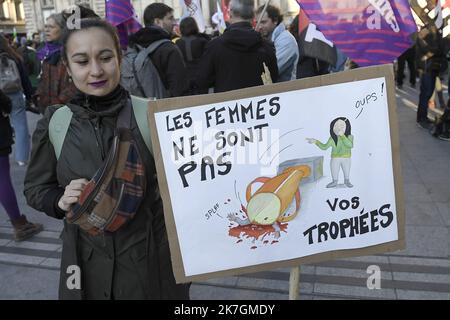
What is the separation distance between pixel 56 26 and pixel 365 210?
12.4 ft

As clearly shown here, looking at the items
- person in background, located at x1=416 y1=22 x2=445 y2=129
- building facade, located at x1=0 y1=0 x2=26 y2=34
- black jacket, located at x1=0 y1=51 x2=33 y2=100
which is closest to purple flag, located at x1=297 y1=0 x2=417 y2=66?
black jacket, located at x1=0 y1=51 x2=33 y2=100

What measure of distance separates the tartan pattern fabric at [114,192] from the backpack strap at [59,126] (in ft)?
0.71

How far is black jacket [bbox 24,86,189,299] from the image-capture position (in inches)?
65.1

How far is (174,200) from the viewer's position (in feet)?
5.48

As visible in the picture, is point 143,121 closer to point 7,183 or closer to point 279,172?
point 279,172

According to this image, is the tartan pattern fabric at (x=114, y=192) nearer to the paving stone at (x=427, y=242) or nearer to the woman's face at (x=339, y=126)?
the woman's face at (x=339, y=126)

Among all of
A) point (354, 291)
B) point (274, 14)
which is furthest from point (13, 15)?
point (354, 291)

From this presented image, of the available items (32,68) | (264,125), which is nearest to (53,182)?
(264,125)

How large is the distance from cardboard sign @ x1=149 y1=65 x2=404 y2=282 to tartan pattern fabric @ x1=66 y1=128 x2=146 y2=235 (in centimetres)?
9

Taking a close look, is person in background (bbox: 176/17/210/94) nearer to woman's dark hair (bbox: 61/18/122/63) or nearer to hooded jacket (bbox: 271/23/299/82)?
hooded jacket (bbox: 271/23/299/82)

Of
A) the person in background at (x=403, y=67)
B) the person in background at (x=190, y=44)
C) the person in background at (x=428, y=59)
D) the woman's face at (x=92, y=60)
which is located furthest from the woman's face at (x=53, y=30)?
the person in background at (x=403, y=67)

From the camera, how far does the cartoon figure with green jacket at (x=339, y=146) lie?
1.70 m

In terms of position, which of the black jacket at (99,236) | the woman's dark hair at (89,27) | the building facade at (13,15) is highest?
the building facade at (13,15)

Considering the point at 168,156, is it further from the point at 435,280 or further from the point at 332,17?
the point at 435,280
